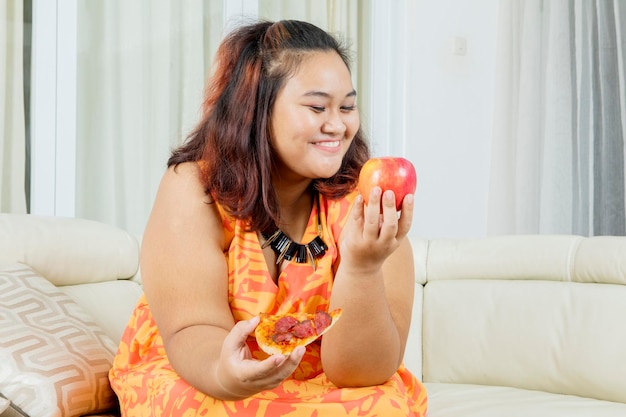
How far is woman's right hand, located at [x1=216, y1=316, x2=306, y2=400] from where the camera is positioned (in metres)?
1.14

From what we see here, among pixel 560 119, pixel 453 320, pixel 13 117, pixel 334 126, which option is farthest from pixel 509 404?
pixel 560 119

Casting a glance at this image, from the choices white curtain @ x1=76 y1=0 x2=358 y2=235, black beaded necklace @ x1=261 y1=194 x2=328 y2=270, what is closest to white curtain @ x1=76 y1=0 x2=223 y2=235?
white curtain @ x1=76 y1=0 x2=358 y2=235

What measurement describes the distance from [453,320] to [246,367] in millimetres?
1510

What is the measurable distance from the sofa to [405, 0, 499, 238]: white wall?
163 centimetres

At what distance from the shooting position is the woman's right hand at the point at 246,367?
1.14 m

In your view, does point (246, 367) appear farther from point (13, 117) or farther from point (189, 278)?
point (13, 117)

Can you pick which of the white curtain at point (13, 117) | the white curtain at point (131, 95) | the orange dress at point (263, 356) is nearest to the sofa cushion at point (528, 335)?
the orange dress at point (263, 356)

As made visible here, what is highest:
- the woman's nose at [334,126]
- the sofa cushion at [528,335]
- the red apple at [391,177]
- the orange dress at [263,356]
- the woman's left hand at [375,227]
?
the woman's nose at [334,126]

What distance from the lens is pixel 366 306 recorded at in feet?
4.58

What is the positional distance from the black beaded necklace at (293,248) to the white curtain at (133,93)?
169 centimetres

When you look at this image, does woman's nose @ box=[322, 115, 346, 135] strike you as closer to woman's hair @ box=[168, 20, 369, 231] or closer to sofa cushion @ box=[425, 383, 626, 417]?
woman's hair @ box=[168, 20, 369, 231]

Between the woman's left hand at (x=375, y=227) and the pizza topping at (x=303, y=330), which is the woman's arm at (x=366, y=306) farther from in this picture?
the pizza topping at (x=303, y=330)

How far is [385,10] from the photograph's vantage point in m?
4.46

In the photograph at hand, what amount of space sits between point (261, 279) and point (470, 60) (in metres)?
3.22
